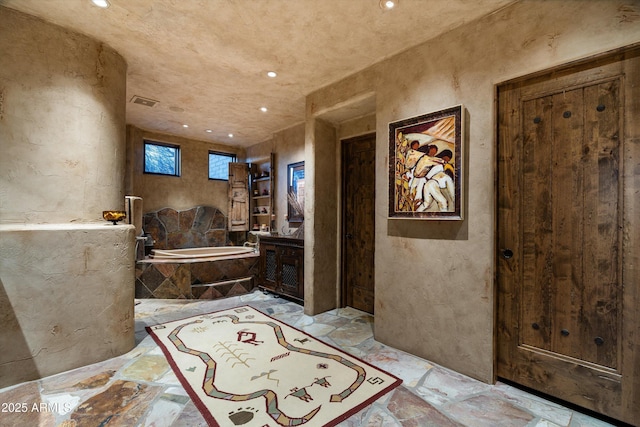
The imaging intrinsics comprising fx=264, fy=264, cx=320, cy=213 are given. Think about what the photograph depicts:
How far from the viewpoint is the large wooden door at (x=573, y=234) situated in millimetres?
1554

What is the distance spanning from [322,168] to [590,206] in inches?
99.1

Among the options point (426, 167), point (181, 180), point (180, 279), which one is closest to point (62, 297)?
point (180, 279)

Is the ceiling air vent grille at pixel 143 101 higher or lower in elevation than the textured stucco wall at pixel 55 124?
higher

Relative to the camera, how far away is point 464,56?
2.09 metres

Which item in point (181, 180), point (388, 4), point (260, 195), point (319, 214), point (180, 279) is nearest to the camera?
point (388, 4)

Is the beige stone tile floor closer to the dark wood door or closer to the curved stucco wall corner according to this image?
the curved stucco wall corner

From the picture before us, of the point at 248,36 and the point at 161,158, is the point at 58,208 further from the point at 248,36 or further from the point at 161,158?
the point at 161,158

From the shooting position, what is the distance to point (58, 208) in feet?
7.17

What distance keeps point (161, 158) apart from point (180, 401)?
484 centimetres

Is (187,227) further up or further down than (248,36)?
further down

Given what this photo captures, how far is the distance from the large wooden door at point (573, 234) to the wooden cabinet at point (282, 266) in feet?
8.04

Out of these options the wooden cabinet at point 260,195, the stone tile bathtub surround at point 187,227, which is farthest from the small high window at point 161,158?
the wooden cabinet at point 260,195

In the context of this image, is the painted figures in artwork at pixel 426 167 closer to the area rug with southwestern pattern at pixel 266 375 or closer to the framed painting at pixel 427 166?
the framed painting at pixel 427 166

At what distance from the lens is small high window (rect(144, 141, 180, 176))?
5.15 metres
